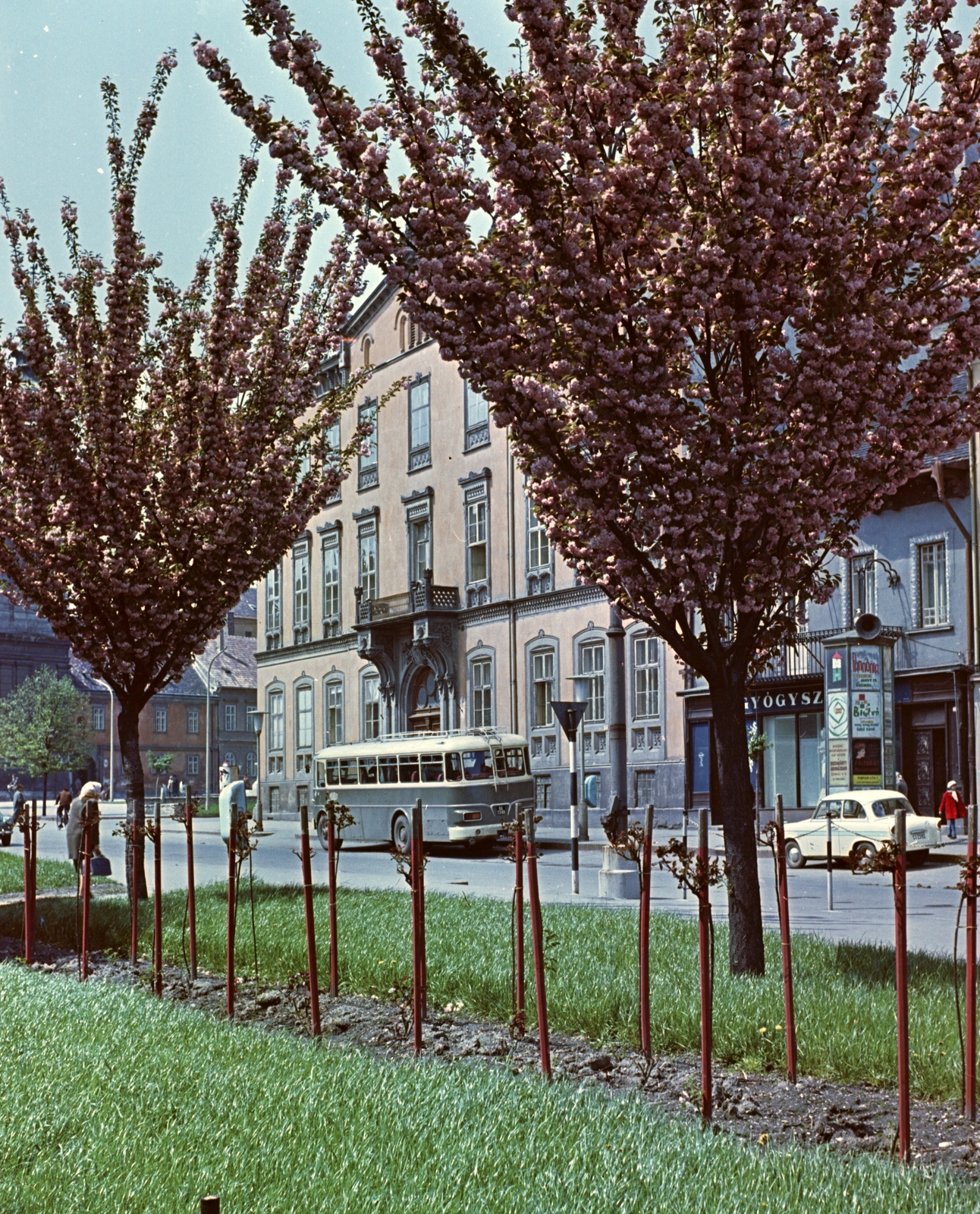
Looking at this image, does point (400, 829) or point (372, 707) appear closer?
point (400, 829)

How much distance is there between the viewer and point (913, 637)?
34281 mm

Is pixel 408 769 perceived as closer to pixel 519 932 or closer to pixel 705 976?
pixel 519 932

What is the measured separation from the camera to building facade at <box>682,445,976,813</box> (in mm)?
33344

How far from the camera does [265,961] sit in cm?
1159

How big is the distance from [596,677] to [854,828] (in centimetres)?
1475

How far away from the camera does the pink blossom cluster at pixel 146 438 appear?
1642 centimetres

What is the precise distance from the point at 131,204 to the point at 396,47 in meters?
8.16

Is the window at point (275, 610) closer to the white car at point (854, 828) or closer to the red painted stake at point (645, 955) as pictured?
the white car at point (854, 828)

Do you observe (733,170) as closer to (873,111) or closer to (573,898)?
(873,111)

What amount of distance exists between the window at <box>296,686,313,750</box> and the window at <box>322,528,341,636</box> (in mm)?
2853

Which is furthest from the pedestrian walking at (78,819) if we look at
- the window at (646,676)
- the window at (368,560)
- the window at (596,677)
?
the window at (368,560)

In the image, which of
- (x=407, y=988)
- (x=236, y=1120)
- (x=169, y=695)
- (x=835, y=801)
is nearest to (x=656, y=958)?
(x=407, y=988)

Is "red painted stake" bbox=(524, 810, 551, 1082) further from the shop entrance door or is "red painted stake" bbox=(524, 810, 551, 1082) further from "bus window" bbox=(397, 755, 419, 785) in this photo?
the shop entrance door

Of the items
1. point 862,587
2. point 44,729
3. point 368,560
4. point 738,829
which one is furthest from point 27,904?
point 44,729
